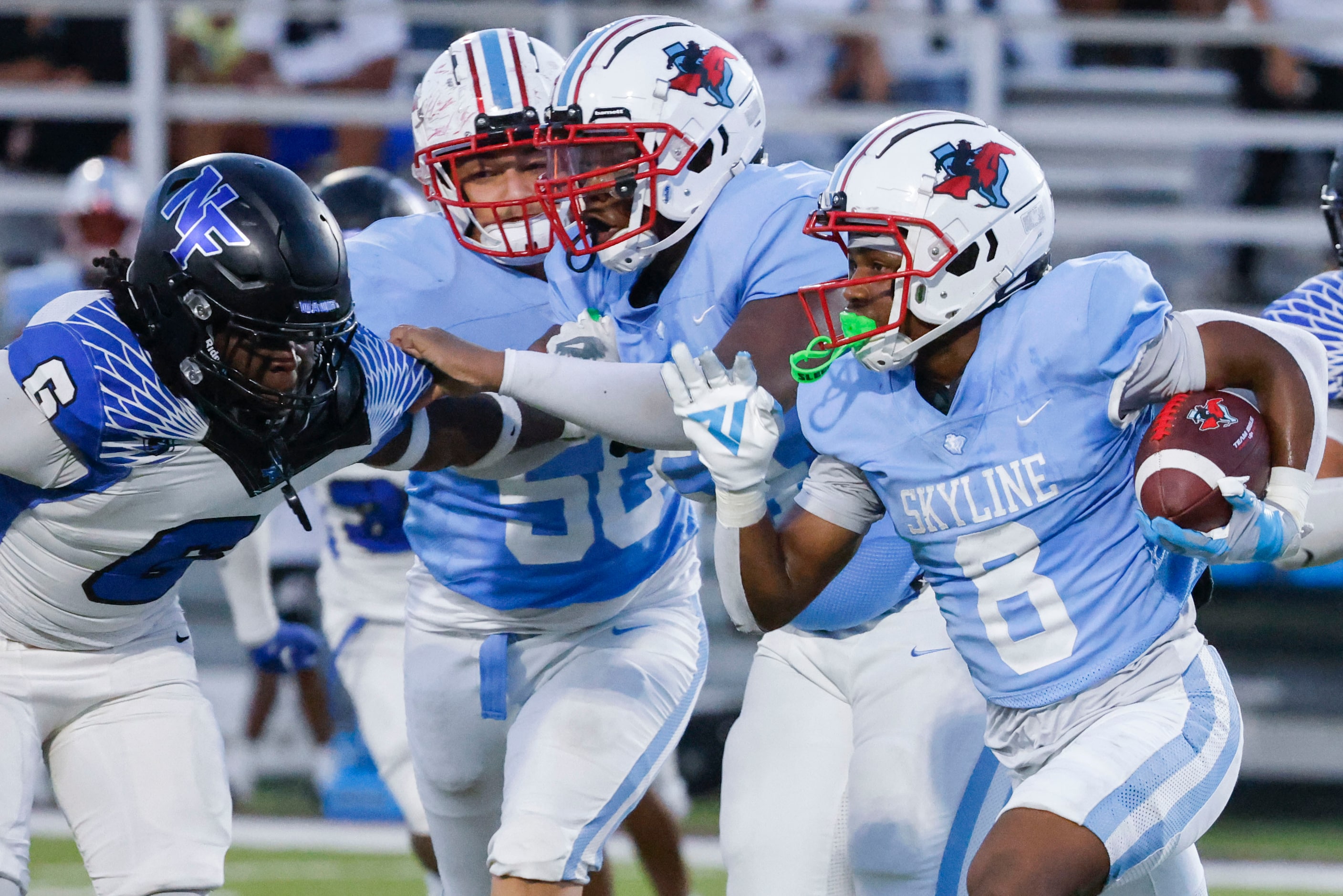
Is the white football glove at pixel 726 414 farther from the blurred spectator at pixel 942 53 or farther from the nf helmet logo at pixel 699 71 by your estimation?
the blurred spectator at pixel 942 53

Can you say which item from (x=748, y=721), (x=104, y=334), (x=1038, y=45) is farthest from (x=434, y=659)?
(x=1038, y=45)

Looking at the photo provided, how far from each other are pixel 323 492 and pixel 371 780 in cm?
176

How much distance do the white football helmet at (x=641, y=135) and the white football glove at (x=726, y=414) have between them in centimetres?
48

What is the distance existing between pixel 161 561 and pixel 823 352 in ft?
3.72

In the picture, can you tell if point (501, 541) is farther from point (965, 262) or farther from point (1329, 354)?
point (1329, 354)

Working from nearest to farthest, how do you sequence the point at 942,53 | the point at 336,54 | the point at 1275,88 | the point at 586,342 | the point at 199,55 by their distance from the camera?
the point at 586,342 → the point at 1275,88 → the point at 942,53 → the point at 336,54 → the point at 199,55

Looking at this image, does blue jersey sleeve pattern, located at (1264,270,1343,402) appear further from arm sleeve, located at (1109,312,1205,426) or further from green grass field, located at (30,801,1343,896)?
green grass field, located at (30,801,1343,896)

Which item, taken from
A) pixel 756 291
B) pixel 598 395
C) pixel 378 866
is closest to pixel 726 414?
pixel 598 395

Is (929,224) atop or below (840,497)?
atop

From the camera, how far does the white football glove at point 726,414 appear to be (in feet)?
8.09

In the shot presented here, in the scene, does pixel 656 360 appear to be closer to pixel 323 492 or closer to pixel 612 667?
pixel 612 667

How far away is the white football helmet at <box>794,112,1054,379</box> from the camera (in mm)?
2561

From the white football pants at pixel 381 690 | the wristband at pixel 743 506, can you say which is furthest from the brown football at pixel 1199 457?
the white football pants at pixel 381 690

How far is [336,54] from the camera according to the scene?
727cm
